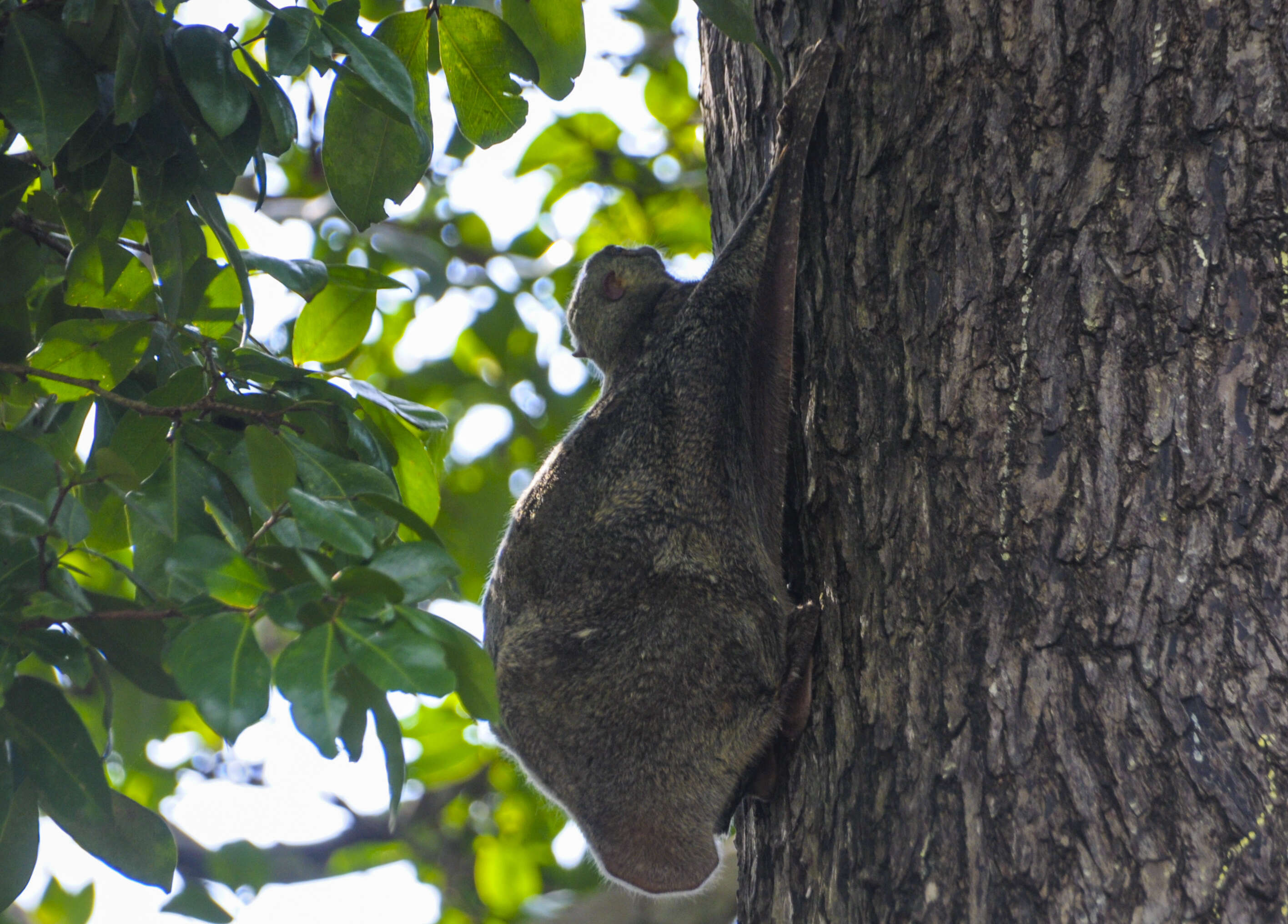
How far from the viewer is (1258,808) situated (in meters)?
1.54

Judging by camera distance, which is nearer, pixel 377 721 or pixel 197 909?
pixel 377 721

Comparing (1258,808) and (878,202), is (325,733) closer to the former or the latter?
(1258,808)

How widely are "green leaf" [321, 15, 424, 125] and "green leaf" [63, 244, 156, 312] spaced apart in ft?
2.09

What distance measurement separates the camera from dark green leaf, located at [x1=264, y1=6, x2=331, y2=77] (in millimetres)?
1923

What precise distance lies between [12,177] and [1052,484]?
2.21m

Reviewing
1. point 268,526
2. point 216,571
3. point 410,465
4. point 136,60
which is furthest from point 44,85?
point 410,465

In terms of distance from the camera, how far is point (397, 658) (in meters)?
1.56

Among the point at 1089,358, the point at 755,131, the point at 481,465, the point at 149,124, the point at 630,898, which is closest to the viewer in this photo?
the point at 1089,358

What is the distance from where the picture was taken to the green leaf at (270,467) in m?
1.98

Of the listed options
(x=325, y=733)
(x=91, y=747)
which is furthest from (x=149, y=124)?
(x=325, y=733)

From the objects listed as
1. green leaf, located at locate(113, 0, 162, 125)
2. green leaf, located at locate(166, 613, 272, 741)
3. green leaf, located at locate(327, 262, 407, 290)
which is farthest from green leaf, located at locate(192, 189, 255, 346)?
green leaf, located at locate(166, 613, 272, 741)

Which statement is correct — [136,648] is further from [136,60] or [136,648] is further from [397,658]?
[136,60]

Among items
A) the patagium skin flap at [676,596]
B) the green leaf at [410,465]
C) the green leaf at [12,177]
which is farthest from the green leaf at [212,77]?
the patagium skin flap at [676,596]

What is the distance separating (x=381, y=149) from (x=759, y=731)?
1.52 metres
